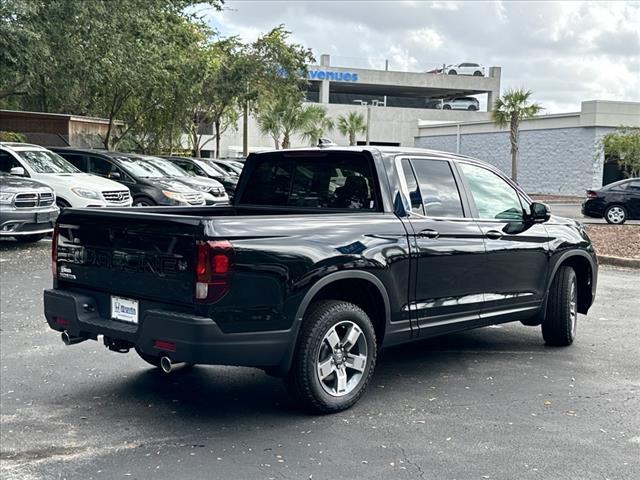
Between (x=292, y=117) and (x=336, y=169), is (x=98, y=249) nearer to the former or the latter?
(x=336, y=169)

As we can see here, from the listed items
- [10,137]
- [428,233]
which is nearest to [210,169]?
[10,137]

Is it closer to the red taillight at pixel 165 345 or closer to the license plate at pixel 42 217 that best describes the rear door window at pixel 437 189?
the red taillight at pixel 165 345

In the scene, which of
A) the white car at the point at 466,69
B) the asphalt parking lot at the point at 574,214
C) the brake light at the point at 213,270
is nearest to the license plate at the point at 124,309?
the brake light at the point at 213,270

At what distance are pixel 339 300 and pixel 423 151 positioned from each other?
1565mm

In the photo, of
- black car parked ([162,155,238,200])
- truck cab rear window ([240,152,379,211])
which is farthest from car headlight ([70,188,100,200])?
truck cab rear window ([240,152,379,211])

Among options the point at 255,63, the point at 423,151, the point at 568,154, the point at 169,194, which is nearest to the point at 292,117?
the point at 255,63

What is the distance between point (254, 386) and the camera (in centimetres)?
598

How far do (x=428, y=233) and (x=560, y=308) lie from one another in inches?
82.6

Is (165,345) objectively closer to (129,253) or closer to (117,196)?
(129,253)

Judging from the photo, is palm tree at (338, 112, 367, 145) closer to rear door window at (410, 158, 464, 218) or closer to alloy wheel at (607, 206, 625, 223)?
alloy wheel at (607, 206, 625, 223)

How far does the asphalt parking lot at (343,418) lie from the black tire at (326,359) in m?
0.14

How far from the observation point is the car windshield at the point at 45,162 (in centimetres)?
1553

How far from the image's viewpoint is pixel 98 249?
206 inches

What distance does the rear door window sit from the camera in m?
6.01
